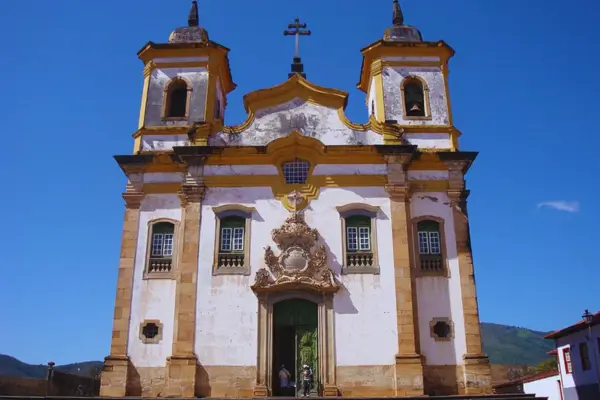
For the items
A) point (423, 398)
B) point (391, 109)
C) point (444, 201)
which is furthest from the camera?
point (391, 109)

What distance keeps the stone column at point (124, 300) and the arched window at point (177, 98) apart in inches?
104

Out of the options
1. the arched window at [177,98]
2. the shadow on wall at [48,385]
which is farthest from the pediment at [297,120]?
the shadow on wall at [48,385]

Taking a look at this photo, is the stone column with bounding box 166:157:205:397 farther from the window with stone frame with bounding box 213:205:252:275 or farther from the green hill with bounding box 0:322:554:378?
the green hill with bounding box 0:322:554:378

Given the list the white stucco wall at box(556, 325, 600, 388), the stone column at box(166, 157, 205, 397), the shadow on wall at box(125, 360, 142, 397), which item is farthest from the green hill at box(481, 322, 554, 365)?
the shadow on wall at box(125, 360, 142, 397)

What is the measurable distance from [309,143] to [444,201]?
449cm

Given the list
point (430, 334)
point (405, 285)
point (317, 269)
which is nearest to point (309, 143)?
point (317, 269)

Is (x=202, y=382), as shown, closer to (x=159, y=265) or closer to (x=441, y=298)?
(x=159, y=265)

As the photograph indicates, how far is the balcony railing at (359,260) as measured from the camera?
17.2m

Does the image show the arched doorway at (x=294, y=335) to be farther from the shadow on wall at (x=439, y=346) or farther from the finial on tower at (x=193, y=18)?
the finial on tower at (x=193, y=18)

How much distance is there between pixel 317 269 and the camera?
669 inches

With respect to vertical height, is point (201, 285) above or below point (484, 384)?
above

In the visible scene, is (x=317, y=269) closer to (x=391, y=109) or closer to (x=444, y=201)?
(x=444, y=201)

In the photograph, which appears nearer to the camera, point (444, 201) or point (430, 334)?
point (430, 334)

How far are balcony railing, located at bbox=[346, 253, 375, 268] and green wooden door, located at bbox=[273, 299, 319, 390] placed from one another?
5.33 ft
